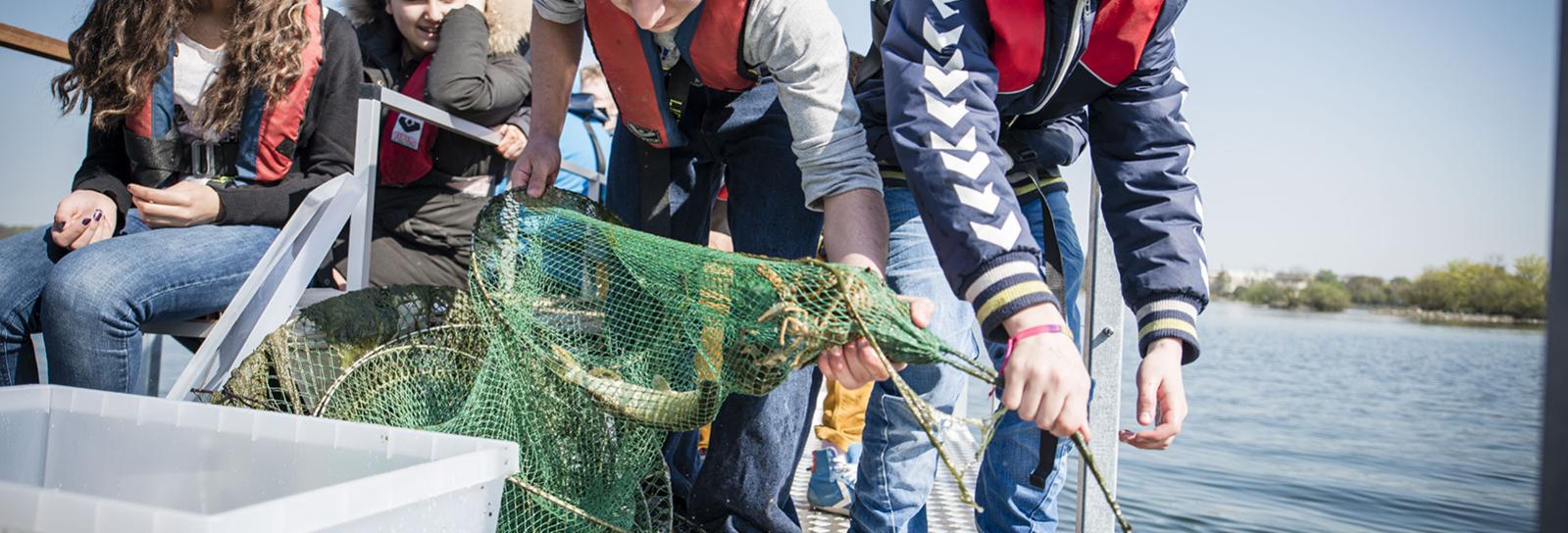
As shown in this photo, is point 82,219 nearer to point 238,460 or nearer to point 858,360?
point 238,460

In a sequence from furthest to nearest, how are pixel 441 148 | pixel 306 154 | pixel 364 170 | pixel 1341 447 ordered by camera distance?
1. pixel 1341 447
2. pixel 441 148
3. pixel 306 154
4. pixel 364 170

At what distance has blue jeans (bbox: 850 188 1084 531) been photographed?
6.17ft

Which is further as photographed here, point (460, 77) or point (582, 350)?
point (460, 77)

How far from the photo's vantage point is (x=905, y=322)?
51.5 inches

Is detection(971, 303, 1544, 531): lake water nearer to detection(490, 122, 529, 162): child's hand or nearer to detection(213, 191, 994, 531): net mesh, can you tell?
detection(213, 191, 994, 531): net mesh

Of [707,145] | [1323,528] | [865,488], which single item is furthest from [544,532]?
[1323,528]

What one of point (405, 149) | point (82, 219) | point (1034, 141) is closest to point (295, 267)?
point (82, 219)

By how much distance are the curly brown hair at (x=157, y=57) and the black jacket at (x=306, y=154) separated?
0.35 feet

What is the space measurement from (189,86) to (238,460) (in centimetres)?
157

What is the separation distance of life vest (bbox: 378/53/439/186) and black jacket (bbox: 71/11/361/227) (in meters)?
0.32

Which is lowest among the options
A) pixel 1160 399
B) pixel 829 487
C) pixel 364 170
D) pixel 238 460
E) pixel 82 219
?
pixel 829 487

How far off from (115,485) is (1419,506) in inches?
438

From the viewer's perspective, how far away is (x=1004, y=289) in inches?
52.8

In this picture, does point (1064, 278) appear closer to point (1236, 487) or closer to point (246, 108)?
point (246, 108)
